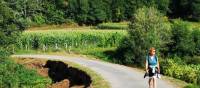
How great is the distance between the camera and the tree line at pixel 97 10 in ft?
341

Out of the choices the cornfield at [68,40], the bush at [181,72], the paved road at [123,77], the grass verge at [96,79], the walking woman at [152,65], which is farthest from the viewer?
the cornfield at [68,40]

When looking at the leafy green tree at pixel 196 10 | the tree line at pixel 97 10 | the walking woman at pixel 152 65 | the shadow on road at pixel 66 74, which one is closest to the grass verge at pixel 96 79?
the shadow on road at pixel 66 74

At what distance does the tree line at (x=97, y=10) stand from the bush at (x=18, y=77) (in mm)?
53791

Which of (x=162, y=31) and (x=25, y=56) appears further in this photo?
(x=25, y=56)

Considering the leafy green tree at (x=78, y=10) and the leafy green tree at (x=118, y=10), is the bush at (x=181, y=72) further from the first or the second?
the leafy green tree at (x=118, y=10)

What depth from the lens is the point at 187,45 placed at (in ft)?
181

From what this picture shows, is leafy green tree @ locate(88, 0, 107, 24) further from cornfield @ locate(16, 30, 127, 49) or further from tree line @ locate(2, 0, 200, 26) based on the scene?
cornfield @ locate(16, 30, 127, 49)

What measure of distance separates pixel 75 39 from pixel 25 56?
10.9 meters

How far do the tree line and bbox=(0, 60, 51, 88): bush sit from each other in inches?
2118

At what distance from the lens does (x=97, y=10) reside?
343 ft

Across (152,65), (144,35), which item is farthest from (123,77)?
(144,35)

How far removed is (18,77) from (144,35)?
1345cm

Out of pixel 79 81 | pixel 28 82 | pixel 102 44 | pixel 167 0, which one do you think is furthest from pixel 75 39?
pixel 167 0

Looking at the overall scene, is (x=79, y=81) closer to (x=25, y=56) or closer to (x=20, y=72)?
(x=20, y=72)
